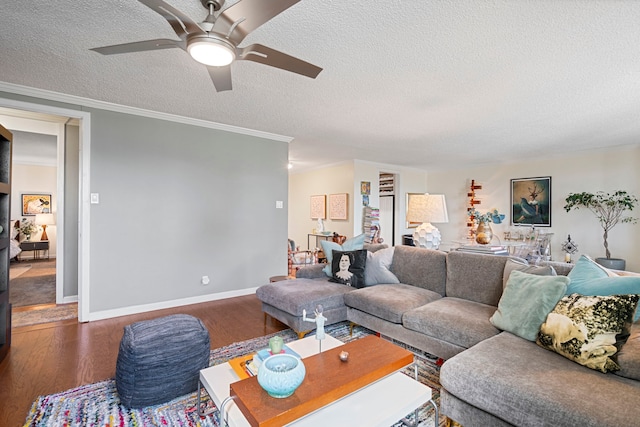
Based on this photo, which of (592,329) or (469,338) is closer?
(592,329)

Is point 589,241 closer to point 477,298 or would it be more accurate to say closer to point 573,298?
point 477,298

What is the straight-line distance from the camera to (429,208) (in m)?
3.21

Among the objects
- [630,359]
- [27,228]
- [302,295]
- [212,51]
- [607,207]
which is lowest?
[302,295]

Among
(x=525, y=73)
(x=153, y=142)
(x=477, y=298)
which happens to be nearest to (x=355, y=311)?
(x=477, y=298)

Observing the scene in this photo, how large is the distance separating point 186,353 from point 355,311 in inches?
59.1

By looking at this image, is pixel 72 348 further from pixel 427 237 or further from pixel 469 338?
pixel 427 237

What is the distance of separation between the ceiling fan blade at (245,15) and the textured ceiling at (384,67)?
1.33 feet

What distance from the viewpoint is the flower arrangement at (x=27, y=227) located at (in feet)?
22.0

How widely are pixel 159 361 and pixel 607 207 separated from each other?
22.7ft

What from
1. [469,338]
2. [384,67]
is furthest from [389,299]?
[384,67]

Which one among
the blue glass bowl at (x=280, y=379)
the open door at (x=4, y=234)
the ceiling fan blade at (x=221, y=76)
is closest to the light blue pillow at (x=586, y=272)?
the blue glass bowl at (x=280, y=379)

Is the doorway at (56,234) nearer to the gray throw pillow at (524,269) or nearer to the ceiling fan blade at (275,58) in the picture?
the ceiling fan blade at (275,58)

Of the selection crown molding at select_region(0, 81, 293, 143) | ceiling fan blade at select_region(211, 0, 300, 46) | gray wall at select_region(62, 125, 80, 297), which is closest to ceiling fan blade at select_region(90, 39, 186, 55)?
ceiling fan blade at select_region(211, 0, 300, 46)

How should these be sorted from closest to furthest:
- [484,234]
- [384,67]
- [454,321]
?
[454,321]
[384,67]
[484,234]
